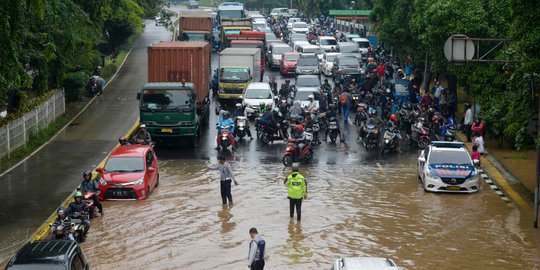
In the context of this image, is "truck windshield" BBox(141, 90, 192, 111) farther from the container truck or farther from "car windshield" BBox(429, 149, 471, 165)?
the container truck

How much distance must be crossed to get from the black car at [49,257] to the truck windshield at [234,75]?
31961 mm

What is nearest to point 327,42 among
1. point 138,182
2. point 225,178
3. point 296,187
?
point 138,182

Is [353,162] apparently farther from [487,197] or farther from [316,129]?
[487,197]

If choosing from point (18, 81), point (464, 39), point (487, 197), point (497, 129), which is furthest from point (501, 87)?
point (18, 81)

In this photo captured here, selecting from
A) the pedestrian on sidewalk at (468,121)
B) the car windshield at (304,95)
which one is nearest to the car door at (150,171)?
the pedestrian on sidewalk at (468,121)

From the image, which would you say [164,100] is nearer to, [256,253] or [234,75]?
[234,75]

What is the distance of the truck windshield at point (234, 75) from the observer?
4912cm

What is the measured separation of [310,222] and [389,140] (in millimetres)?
11045

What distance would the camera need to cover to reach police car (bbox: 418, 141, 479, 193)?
28719 millimetres

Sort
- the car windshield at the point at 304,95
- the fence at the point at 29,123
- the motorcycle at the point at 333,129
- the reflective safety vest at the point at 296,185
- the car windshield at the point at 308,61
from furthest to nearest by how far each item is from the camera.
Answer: the car windshield at the point at 308,61
the car windshield at the point at 304,95
the motorcycle at the point at 333,129
the fence at the point at 29,123
the reflective safety vest at the point at 296,185

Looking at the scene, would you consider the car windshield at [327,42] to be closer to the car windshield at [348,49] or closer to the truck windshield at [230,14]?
the car windshield at [348,49]

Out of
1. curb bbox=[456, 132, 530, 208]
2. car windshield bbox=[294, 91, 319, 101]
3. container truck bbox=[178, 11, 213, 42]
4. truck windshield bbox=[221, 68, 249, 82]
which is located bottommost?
curb bbox=[456, 132, 530, 208]

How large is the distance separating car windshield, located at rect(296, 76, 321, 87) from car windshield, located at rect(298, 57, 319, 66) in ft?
23.8

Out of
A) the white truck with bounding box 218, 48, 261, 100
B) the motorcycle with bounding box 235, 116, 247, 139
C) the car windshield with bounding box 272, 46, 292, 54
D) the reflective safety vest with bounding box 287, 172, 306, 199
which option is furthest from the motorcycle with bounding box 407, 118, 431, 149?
the car windshield with bounding box 272, 46, 292, 54
